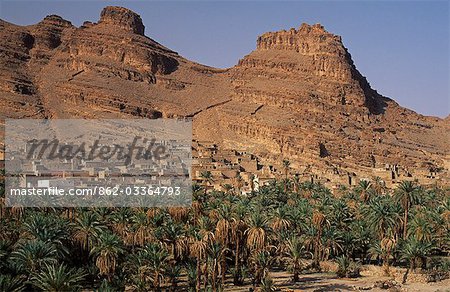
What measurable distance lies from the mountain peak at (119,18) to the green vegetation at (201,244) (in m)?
134

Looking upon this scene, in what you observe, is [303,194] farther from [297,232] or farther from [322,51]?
[322,51]

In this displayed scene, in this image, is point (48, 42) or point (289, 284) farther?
point (48, 42)

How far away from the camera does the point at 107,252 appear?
104 ft

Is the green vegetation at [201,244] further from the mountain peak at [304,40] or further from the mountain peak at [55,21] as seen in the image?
the mountain peak at [55,21]

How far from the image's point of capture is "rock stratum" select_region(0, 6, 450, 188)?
117 metres

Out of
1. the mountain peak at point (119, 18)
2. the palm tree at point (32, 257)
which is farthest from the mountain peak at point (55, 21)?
the palm tree at point (32, 257)

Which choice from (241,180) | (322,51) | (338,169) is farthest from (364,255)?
(322,51)

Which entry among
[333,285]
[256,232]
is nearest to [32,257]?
[256,232]

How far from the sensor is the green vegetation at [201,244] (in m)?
30.4

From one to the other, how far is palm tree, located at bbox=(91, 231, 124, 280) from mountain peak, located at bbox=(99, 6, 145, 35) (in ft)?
489

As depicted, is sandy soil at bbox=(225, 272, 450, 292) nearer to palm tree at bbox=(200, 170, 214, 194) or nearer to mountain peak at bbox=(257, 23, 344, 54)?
palm tree at bbox=(200, 170, 214, 194)

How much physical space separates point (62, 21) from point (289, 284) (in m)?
158

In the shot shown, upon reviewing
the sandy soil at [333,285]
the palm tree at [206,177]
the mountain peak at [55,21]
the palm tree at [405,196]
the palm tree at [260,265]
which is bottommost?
the sandy soil at [333,285]

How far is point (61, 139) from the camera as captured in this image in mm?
110812
